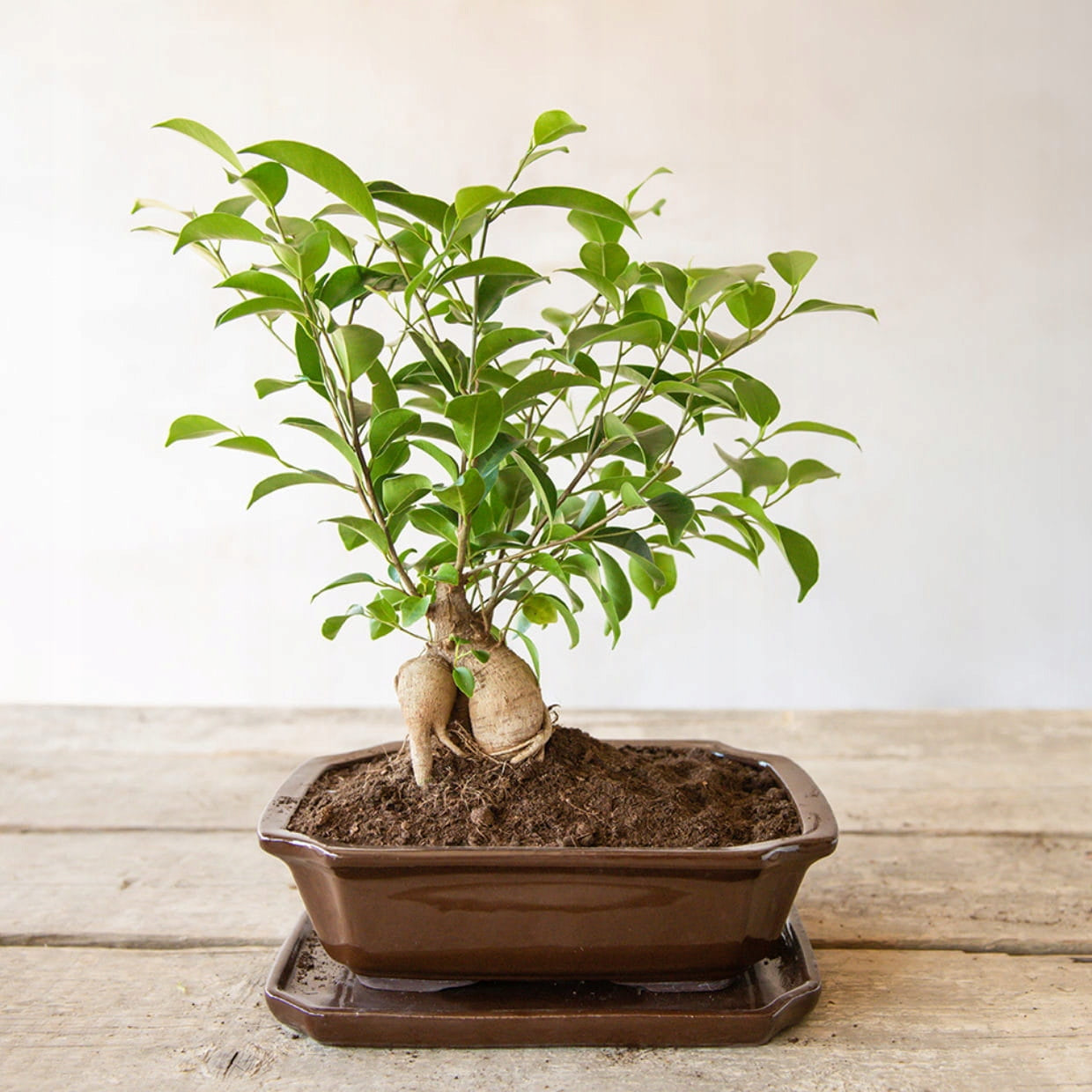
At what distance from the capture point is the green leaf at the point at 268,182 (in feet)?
2.11

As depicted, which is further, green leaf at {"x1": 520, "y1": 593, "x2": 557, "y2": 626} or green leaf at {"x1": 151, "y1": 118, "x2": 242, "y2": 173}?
green leaf at {"x1": 520, "y1": 593, "x2": 557, "y2": 626}

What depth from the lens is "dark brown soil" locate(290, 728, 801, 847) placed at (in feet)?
2.45

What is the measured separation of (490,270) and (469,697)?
1.03ft

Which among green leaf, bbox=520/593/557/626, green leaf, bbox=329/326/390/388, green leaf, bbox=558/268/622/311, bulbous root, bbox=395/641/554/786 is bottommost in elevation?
bulbous root, bbox=395/641/554/786

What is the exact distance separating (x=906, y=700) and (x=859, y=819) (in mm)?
1476

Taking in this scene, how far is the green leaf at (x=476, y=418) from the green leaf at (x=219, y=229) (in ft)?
0.50

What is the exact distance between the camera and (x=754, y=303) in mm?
745

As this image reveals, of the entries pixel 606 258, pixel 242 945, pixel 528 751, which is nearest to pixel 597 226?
pixel 606 258

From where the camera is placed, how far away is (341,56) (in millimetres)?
2393

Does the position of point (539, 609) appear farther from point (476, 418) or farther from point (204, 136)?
point (204, 136)

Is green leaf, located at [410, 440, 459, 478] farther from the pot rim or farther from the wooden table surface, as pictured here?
the wooden table surface

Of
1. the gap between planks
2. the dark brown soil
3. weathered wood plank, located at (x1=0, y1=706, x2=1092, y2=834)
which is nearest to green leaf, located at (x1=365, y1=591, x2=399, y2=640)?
the dark brown soil

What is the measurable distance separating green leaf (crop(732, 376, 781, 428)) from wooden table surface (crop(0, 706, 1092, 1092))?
1.36 ft

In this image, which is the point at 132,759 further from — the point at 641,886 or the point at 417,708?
the point at 641,886
